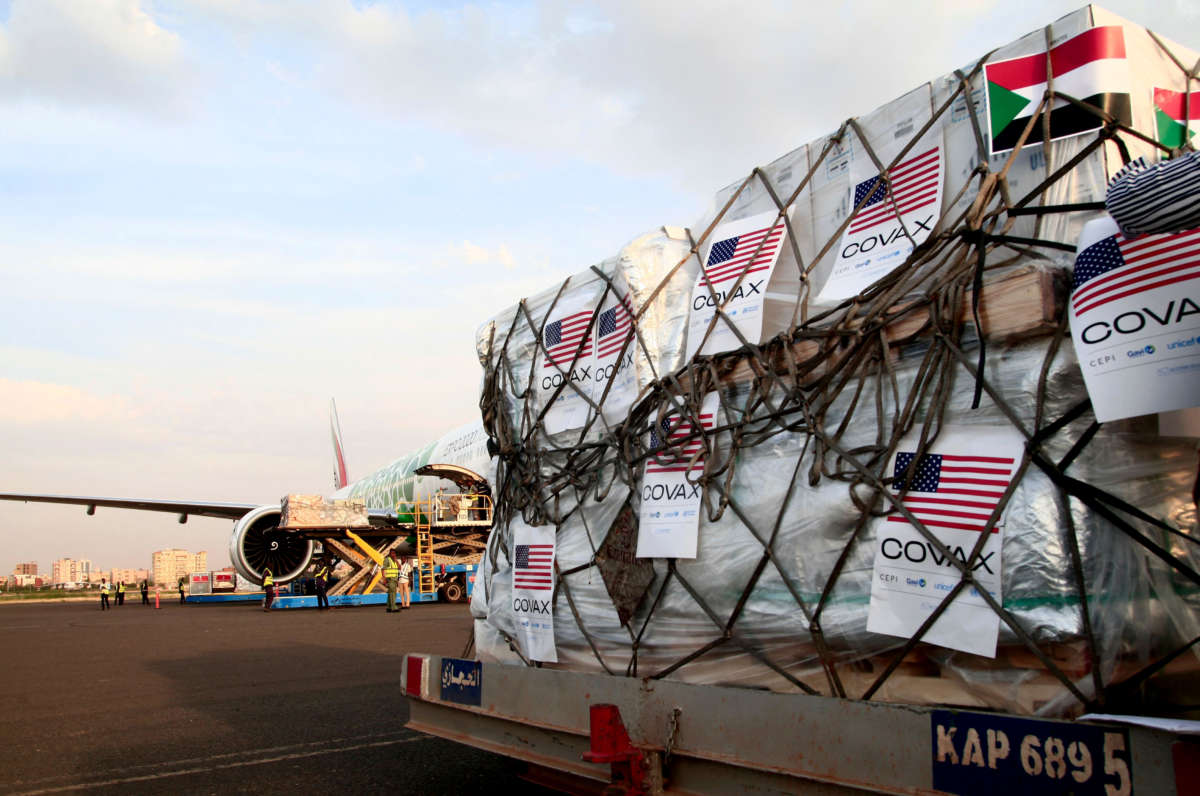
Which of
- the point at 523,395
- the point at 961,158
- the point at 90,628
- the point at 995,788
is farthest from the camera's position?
the point at 90,628

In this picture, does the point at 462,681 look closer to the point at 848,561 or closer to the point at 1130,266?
the point at 848,561

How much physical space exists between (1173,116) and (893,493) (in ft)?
4.67

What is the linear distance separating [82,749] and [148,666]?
204 inches

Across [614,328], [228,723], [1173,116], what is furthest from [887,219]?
[228,723]

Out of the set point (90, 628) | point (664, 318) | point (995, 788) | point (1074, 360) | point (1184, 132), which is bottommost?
point (90, 628)

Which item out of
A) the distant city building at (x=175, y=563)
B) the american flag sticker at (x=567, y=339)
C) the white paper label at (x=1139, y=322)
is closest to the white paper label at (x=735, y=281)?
the american flag sticker at (x=567, y=339)

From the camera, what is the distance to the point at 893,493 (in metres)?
2.55

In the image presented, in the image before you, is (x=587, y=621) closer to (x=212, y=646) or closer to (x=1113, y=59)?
(x=1113, y=59)

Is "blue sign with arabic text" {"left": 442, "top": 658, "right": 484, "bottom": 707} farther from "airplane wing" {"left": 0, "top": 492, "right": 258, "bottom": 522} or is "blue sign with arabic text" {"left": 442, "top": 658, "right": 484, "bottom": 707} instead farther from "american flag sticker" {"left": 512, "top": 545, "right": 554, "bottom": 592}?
"airplane wing" {"left": 0, "top": 492, "right": 258, "bottom": 522}

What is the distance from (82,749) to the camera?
19.5 feet

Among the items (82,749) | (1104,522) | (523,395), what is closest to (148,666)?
(82,749)

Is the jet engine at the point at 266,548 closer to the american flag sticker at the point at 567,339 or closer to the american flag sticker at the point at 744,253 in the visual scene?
the american flag sticker at the point at 567,339

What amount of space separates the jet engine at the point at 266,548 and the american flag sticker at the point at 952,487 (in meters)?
23.1

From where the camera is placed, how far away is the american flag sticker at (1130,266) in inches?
74.8
